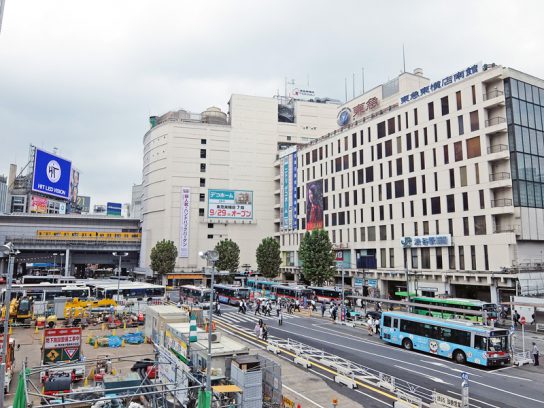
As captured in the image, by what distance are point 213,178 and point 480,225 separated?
62.8 metres

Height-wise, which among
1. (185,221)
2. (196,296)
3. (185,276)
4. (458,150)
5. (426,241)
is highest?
(458,150)

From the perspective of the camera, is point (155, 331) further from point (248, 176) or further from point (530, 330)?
point (248, 176)

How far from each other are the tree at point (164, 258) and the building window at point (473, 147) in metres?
59.6

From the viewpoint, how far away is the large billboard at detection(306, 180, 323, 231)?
265 feet

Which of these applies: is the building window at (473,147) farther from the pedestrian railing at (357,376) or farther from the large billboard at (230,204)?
the large billboard at (230,204)

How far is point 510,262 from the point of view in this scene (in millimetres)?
46688

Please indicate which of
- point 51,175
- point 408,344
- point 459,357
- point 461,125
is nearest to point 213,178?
point 51,175

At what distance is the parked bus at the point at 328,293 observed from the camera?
57.9 meters

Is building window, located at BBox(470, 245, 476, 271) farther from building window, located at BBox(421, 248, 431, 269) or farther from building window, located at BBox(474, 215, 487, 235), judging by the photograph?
building window, located at BBox(421, 248, 431, 269)

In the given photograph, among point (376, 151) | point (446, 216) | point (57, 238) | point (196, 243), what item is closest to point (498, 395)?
point (446, 216)

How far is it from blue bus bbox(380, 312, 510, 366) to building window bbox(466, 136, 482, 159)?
27.6m

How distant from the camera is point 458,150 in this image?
53812mm

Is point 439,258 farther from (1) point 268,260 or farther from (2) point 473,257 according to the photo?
(1) point 268,260

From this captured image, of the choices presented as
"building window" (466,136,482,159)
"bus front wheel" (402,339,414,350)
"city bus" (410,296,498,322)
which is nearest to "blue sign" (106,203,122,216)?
"building window" (466,136,482,159)
